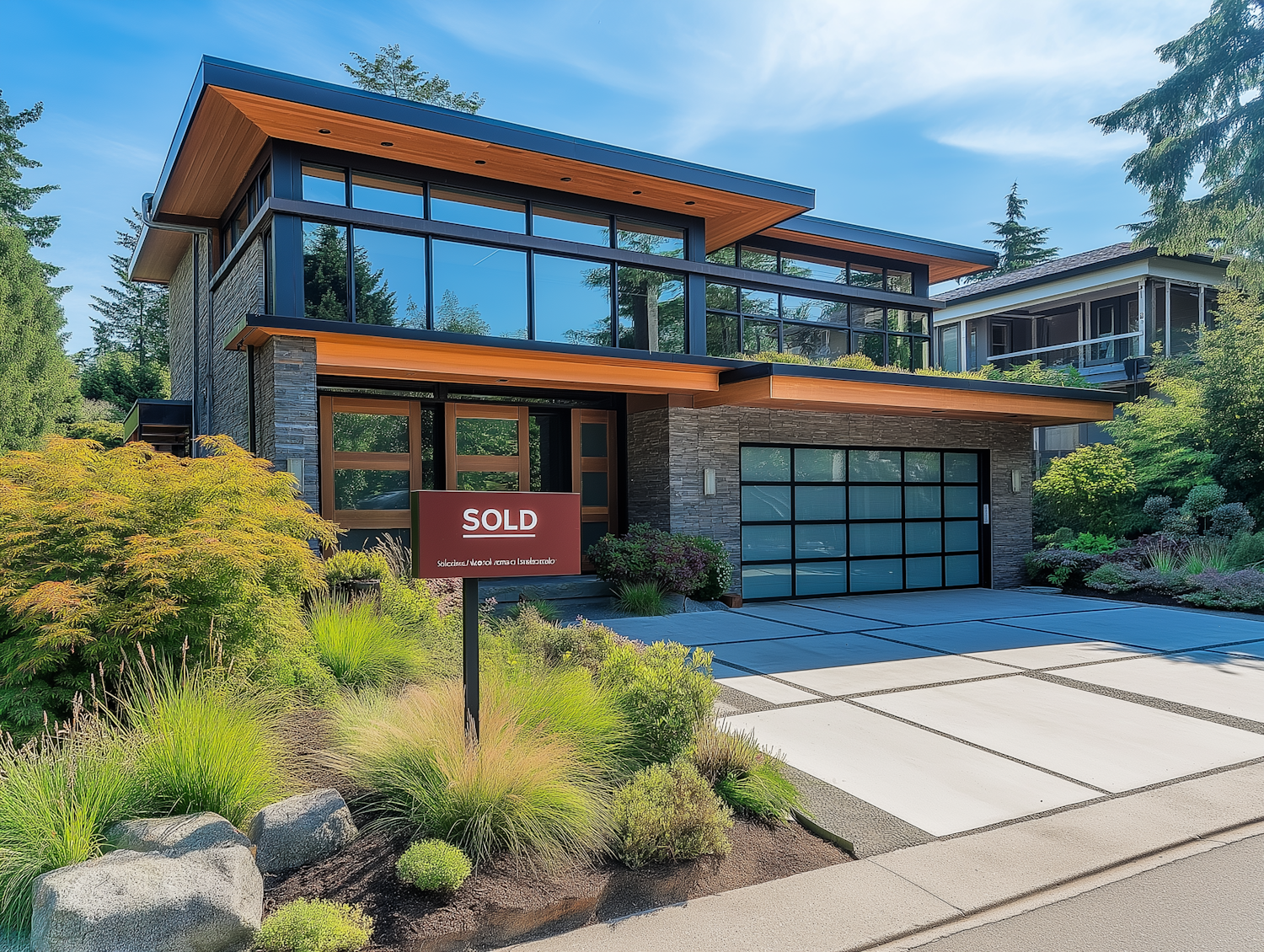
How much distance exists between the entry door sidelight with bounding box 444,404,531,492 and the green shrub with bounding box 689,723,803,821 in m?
8.45

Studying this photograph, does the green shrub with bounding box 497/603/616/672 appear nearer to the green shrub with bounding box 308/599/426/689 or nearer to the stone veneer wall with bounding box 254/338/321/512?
the green shrub with bounding box 308/599/426/689

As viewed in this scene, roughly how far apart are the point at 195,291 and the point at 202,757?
42.7 feet

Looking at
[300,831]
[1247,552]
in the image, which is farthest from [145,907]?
[1247,552]

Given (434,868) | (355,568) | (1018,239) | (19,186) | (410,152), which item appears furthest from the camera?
(1018,239)

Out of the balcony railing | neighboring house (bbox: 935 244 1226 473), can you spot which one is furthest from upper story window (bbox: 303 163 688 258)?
the balcony railing

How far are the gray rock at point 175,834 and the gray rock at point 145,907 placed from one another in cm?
24

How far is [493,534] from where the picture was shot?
4.46m

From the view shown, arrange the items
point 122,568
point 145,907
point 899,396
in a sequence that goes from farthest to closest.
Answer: point 899,396 < point 122,568 < point 145,907

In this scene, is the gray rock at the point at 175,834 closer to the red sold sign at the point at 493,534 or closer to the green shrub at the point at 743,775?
the red sold sign at the point at 493,534

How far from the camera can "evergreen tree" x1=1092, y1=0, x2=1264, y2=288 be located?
20203 millimetres

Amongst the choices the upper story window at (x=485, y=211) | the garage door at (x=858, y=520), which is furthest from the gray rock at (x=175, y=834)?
the garage door at (x=858, y=520)

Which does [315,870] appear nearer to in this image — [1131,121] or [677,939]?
[677,939]

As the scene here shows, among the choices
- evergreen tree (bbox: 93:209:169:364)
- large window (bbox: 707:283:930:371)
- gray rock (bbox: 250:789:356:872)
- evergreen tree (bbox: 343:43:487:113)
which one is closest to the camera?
gray rock (bbox: 250:789:356:872)

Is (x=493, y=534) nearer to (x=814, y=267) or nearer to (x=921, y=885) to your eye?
(x=921, y=885)
